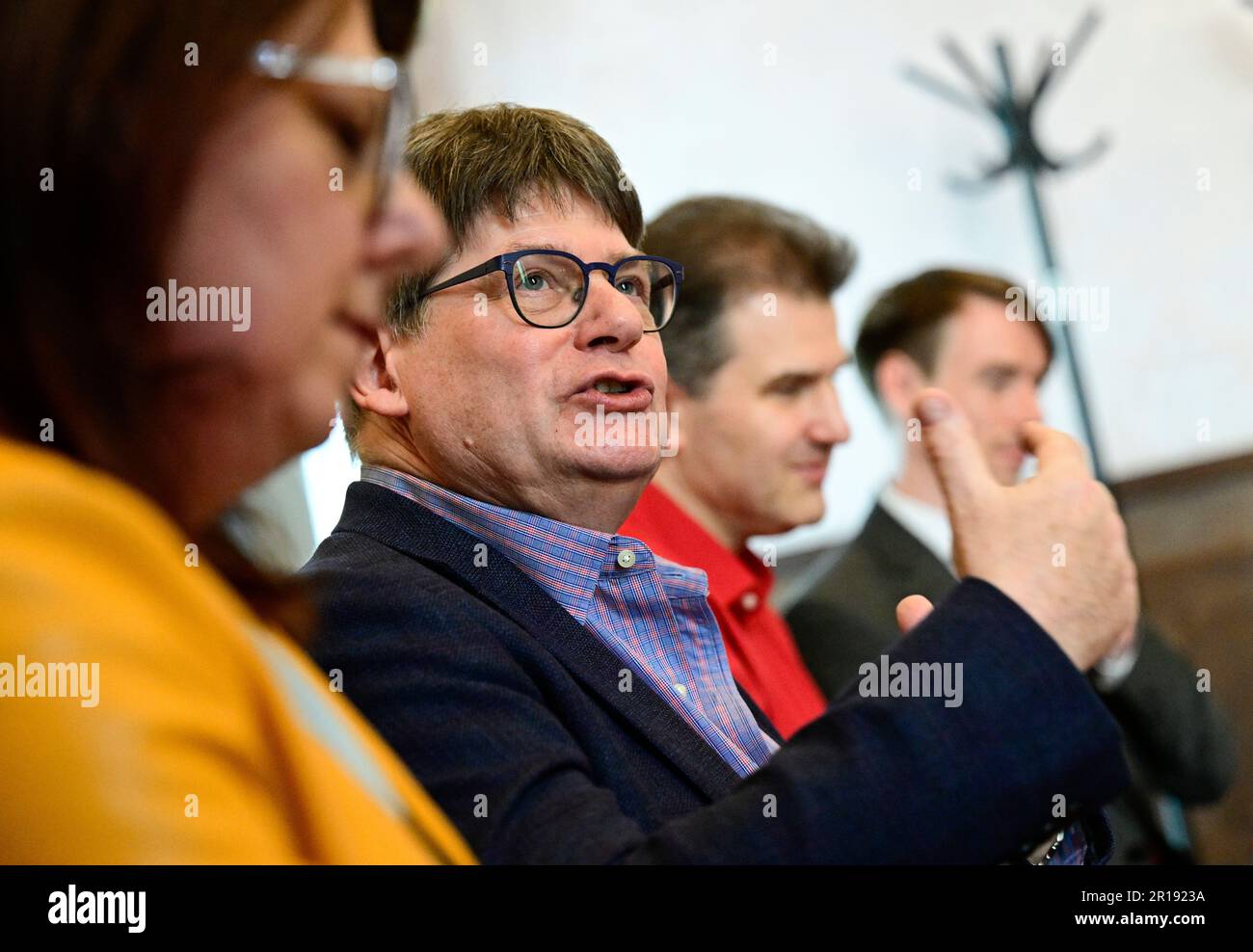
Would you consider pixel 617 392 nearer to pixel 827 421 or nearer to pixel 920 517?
pixel 827 421

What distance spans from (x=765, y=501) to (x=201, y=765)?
108cm

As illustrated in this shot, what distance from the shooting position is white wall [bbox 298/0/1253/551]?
10.2 ft

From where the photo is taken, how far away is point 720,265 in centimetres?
158

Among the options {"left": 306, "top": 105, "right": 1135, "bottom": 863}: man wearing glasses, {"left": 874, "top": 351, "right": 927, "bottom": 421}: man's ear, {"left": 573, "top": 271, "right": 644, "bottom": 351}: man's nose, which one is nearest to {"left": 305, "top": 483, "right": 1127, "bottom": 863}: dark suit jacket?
{"left": 306, "top": 105, "right": 1135, "bottom": 863}: man wearing glasses

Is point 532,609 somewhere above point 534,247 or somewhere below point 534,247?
below

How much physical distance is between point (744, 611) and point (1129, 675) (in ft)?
2.71

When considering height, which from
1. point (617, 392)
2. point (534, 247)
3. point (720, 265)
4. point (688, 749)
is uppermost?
point (720, 265)

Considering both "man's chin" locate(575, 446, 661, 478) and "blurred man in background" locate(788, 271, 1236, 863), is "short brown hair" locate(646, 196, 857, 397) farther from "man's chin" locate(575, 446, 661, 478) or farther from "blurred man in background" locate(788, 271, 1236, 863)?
"man's chin" locate(575, 446, 661, 478)

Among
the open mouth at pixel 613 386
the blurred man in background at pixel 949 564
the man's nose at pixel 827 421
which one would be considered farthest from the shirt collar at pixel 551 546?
the man's nose at pixel 827 421

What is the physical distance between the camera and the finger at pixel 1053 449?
75cm

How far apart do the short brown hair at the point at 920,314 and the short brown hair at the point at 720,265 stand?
0.44 m

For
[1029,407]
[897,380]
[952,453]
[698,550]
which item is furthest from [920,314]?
[952,453]

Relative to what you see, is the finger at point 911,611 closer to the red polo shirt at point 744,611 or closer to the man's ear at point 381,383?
the red polo shirt at point 744,611

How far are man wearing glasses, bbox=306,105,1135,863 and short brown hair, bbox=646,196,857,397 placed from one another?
1.57 ft
